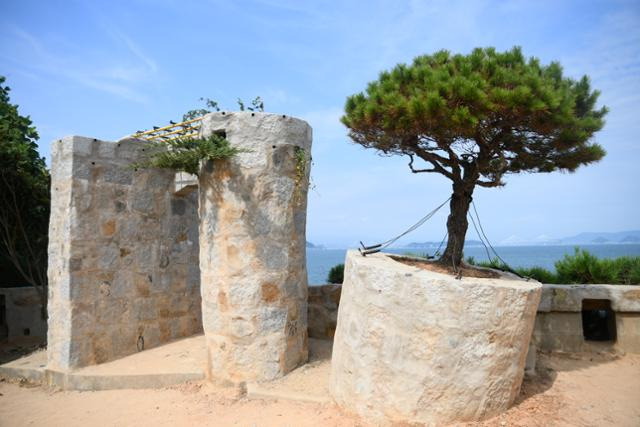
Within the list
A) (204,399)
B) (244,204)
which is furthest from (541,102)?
(204,399)

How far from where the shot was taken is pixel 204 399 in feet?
16.8

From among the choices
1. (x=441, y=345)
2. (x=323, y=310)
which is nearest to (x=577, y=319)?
(x=441, y=345)

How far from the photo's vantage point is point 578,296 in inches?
232

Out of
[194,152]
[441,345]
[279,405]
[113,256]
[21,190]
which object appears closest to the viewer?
[441,345]

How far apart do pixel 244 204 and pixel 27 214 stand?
20.3 feet

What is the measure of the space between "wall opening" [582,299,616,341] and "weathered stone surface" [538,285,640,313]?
0.18 metres

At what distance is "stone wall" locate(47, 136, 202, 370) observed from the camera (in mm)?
5836

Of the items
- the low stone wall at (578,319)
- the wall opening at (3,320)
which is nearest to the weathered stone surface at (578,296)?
the low stone wall at (578,319)

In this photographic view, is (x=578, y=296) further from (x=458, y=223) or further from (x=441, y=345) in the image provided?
(x=441, y=345)

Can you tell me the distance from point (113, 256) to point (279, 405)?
3.21 metres

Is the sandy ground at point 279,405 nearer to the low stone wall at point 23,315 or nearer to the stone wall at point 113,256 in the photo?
the stone wall at point 113,256

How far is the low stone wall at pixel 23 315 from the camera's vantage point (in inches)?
356

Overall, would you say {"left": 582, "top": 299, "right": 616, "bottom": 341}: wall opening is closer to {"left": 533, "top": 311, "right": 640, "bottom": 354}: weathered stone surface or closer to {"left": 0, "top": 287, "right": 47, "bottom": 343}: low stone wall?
{"left": 533, "top": 311, "right": 640, "bottom": 354}: weathered stone surface

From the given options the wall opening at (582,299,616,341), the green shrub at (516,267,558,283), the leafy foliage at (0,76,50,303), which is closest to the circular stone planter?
the wall opening at (582,299,616,341)
